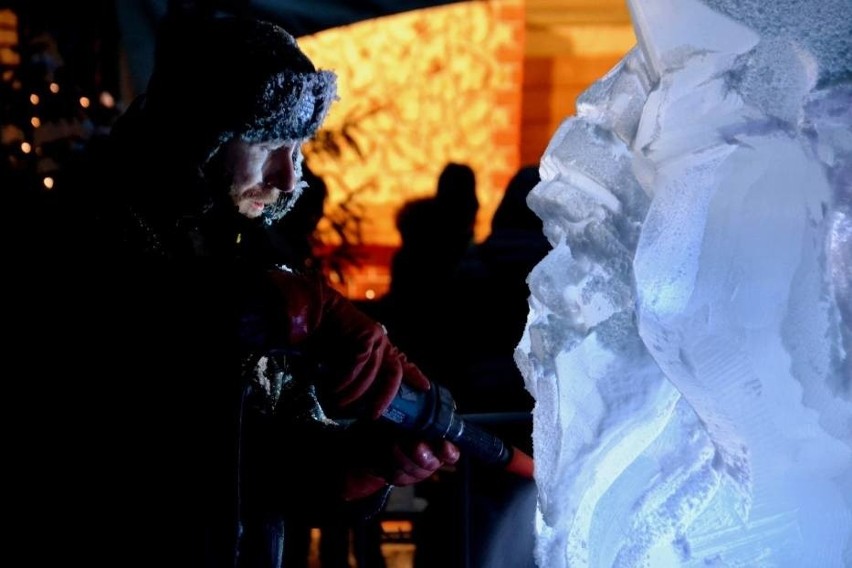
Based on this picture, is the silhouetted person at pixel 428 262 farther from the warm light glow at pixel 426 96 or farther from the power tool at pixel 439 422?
the warm light glow at pixel 426 96

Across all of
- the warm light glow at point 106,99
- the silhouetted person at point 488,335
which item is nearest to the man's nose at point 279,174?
the silhouetted person at point 488,335

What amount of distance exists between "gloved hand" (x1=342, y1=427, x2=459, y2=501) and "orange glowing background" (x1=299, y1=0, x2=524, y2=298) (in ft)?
12.5

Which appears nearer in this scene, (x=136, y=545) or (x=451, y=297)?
(x=136, y=545)

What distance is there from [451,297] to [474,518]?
0.90m

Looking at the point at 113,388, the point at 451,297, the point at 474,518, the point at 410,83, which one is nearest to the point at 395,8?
the point at 451,297

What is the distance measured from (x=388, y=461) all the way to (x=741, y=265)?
97cm

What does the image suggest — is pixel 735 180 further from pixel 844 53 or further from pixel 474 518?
pixel 474 518

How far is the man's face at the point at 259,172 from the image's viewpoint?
1.61 metres

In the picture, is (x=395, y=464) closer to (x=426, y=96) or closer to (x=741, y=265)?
(x=741, y=265)

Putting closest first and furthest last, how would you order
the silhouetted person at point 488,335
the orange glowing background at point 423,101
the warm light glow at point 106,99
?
the silhouetted person at point 488,335
the warm light glow at point 106,99
the orange glowing background at point 423,101

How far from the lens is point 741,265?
0.93 metres

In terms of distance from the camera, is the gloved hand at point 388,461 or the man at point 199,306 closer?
the man at point 199,306

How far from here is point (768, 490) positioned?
984mm

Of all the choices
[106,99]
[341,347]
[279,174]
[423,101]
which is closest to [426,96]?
[423,101]
